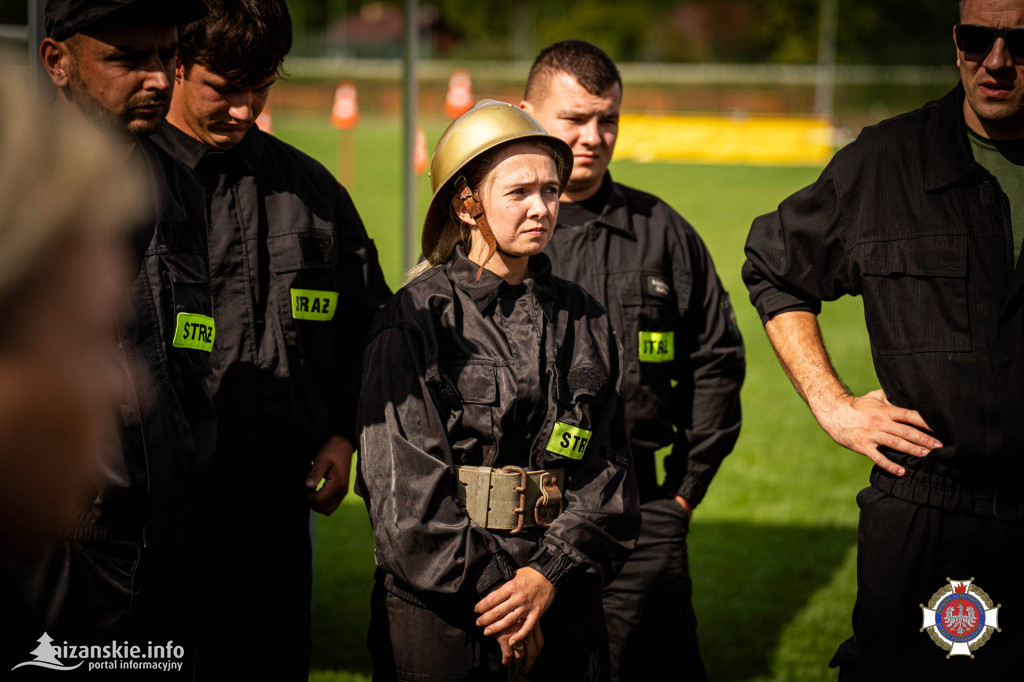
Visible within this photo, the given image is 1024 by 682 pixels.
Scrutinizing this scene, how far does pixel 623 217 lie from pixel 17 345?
3.24 m

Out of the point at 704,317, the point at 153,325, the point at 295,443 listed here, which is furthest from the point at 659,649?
the point at 153,325

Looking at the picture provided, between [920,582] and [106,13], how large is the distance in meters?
2.69

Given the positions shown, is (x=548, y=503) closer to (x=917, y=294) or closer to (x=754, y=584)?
(x=917, y=294)

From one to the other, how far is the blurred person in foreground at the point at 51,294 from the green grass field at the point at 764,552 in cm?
400

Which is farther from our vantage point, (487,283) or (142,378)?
(487,283)

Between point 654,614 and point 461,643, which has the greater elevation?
point 461,643

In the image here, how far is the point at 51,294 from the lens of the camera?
1090 millimetres

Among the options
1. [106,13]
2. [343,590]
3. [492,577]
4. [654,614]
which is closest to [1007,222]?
[492,577]

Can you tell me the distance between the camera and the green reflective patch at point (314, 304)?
347 centimetres

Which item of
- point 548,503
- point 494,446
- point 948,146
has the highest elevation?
point 948,146

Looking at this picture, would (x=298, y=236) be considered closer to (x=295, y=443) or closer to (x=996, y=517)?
(x=295, y=443)

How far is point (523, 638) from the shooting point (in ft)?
8.87

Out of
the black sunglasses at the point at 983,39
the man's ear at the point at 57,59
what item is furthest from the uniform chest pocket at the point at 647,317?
the man's ear at the point at 57,59

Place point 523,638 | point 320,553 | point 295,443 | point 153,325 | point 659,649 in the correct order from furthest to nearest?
point 320,553, point 659,649, point 295,443, point 523,638, point 153,325
